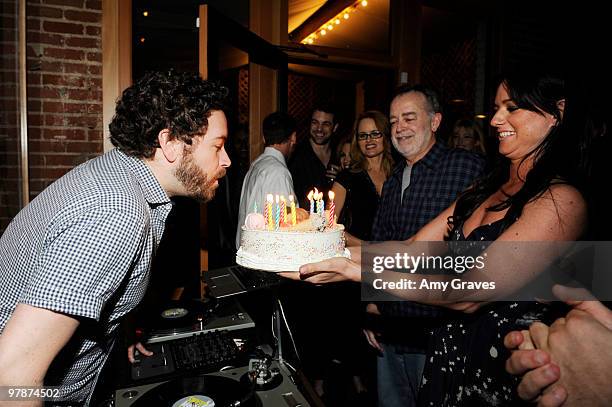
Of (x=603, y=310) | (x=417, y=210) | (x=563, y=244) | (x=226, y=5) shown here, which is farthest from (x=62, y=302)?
(x=226, y=5)

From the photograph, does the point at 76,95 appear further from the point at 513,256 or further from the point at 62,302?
the point at 513,256

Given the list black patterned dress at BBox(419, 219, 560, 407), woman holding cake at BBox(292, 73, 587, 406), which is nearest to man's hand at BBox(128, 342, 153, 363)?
woman holding cake at BBox(292, 73, 587, 406)

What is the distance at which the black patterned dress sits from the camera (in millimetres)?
1368

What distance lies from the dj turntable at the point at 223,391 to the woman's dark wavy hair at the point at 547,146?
96cm

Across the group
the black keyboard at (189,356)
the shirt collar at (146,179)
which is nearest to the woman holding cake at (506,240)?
the black keyboard at (189,356)

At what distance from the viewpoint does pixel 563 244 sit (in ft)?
4.44

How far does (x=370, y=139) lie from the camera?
338cm

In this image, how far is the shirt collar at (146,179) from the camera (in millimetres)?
1447

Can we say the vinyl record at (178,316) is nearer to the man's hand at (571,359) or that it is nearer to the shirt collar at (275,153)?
the man's hand at (571,359)

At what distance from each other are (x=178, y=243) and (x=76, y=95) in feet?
4.60

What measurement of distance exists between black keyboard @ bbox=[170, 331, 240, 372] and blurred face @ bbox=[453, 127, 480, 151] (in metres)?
3.56

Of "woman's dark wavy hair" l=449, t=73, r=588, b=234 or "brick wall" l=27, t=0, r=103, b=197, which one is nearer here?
"woman's dark wavy hair" l=449, t=73, r=588, b=234

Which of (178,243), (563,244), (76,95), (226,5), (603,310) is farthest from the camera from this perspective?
(226,5)

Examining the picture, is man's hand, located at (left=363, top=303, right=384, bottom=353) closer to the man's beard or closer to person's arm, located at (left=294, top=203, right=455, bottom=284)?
person's arm, located at (left=294, top=203, right=455, bottom=284)
